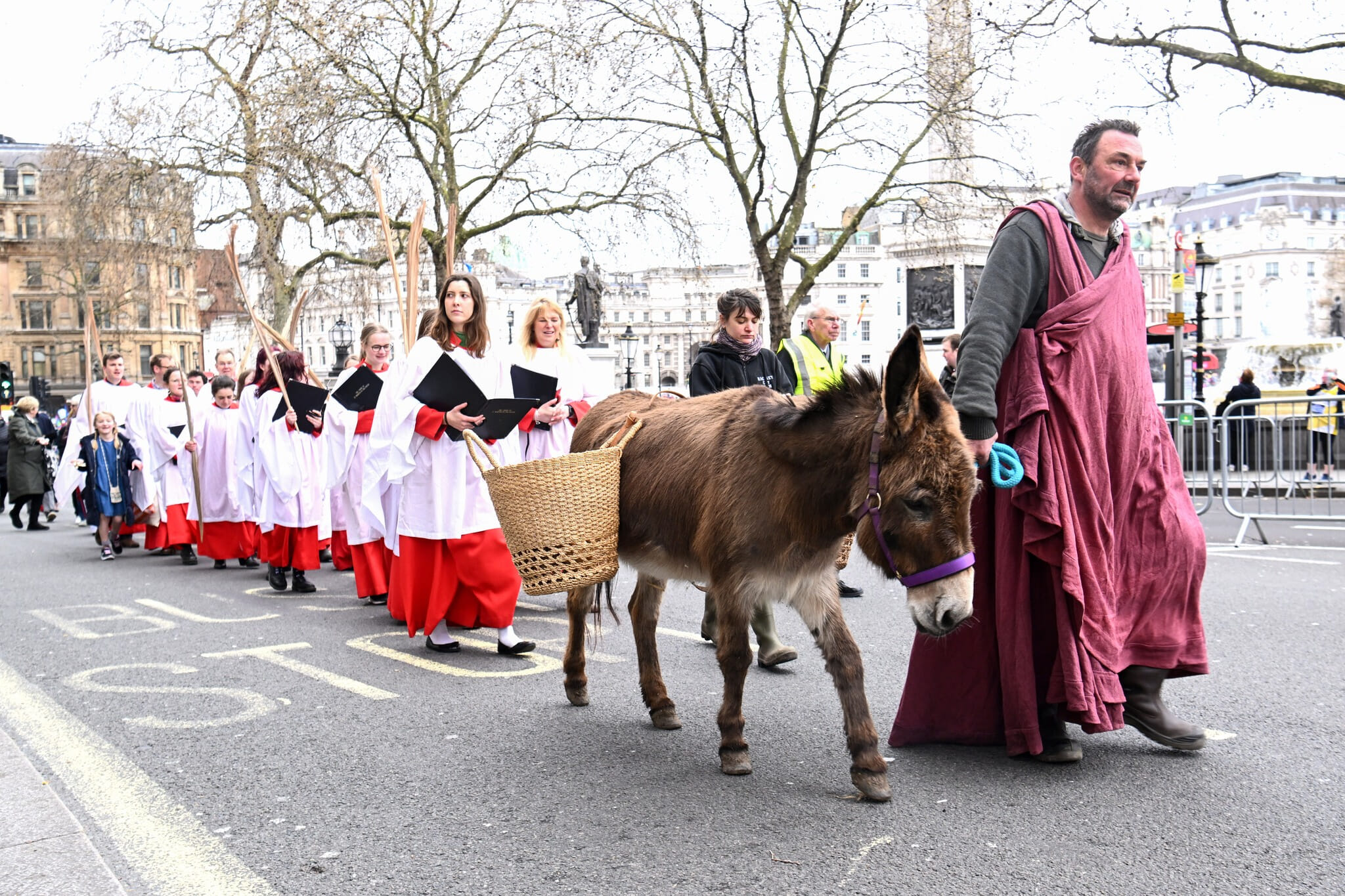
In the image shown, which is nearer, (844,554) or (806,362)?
(844,554)

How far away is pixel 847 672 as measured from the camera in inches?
167

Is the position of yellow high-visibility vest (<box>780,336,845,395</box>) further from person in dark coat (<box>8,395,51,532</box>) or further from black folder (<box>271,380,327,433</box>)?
person in dark coat (<box>8,395,51,532</box>)

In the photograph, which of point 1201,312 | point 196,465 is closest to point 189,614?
point 196,465

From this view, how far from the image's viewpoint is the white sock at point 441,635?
7.09 meters

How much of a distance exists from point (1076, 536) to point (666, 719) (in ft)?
6.48

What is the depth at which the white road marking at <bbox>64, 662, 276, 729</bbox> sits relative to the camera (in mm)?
5492

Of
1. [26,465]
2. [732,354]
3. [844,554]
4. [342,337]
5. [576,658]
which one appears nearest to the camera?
[844,554]

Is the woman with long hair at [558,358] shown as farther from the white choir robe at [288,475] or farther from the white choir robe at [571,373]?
the white choir robe at [288,475]

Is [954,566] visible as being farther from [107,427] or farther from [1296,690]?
[107,427]

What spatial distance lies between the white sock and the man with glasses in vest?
2.70m

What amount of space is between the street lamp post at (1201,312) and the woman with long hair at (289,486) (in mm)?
16837

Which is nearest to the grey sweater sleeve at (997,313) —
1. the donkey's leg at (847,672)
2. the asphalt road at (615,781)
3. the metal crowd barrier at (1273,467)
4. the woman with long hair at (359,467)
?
the donkey's leg at (847,672)

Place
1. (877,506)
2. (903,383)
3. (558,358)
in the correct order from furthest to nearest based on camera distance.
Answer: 1. (558,358)
2. (877,506)
3. (903,383)

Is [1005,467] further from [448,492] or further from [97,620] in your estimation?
[97,620]
